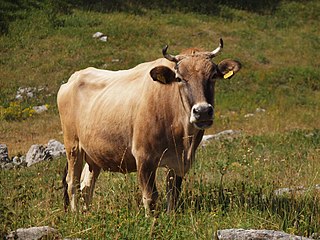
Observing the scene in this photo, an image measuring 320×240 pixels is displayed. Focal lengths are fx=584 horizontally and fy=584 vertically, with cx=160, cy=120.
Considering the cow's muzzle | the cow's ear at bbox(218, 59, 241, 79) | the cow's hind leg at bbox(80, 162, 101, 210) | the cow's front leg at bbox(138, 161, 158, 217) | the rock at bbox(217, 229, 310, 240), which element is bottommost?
the cow's hind leg at bbox(80, 162, 101, 210)

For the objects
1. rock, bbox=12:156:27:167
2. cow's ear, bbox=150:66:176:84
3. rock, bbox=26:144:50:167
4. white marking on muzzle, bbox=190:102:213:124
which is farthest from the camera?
rock, bbox=26:144:50:167

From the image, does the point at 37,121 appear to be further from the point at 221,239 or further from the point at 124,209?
the point at 221,239

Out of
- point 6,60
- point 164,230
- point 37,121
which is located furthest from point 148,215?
point 6,60

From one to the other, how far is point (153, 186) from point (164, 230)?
163cm

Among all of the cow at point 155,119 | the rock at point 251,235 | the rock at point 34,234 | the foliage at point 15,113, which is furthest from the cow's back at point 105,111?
the foliage at point 15,113

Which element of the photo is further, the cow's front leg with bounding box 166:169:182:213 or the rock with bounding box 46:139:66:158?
the rock with bounding box 46:139:66:158

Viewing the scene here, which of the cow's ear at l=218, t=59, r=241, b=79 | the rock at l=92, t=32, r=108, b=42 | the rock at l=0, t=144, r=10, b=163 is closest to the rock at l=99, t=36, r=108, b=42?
the rock at l=92, t=32, r=108, b=42

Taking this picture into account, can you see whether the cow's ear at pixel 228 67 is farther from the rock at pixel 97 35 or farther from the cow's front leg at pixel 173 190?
the rock at pixel 97 35

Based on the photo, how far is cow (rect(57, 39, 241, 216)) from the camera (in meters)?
7.14

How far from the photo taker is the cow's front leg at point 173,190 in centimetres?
748

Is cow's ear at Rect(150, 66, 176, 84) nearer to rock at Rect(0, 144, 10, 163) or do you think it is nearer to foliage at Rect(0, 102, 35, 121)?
rock at Rect(0, 144, 10, 163)

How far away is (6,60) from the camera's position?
28.3 metres

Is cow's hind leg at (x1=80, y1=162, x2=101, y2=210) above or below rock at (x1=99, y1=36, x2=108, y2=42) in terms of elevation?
above

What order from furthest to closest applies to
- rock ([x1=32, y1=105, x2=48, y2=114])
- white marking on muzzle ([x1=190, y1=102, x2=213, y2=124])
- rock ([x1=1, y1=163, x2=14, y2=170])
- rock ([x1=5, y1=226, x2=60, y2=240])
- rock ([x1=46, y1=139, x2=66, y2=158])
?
rock ([x1=32, y1=105, x2=48, y2=114]) → rock ([x1=46, y1=139, x2=66, y2=158]) → rock ([x1=1, y1=163, x2=14, y2=170]) → white marking on muzzle ([x1=190, y1=102, x2=213, y2=124]) → rock ([x1=5, y1=226, x2=60, y2=240])
